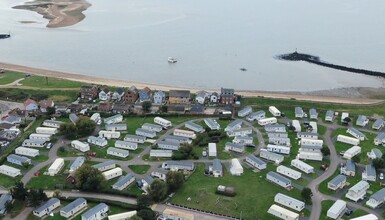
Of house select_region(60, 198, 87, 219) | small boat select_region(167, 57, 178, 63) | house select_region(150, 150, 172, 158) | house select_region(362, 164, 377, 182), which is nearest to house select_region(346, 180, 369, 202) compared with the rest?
house select_region(362, 164, 377, 182)

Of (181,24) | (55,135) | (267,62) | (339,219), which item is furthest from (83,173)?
(181,24)

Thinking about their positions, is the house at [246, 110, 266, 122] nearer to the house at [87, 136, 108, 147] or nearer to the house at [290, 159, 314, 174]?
the house at [290, 159, 314, 174]

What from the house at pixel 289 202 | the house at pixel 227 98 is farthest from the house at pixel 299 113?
the house at pixel 289 202

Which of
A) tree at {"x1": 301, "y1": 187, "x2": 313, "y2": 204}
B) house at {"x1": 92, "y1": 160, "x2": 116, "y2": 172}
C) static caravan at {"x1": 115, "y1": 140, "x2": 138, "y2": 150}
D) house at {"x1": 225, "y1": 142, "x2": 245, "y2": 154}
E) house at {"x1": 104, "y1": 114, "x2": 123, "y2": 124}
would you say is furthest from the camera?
house at {"x1": 104, "y1": 114, "x2": 123, "y2": 124}

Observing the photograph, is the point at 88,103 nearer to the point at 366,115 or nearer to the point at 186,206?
the point at 186,206

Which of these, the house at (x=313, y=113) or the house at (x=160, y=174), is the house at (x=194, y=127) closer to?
the house at (x=160, y=174)

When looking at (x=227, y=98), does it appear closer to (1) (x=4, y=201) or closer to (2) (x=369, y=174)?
(2) (x=369, y=174)
